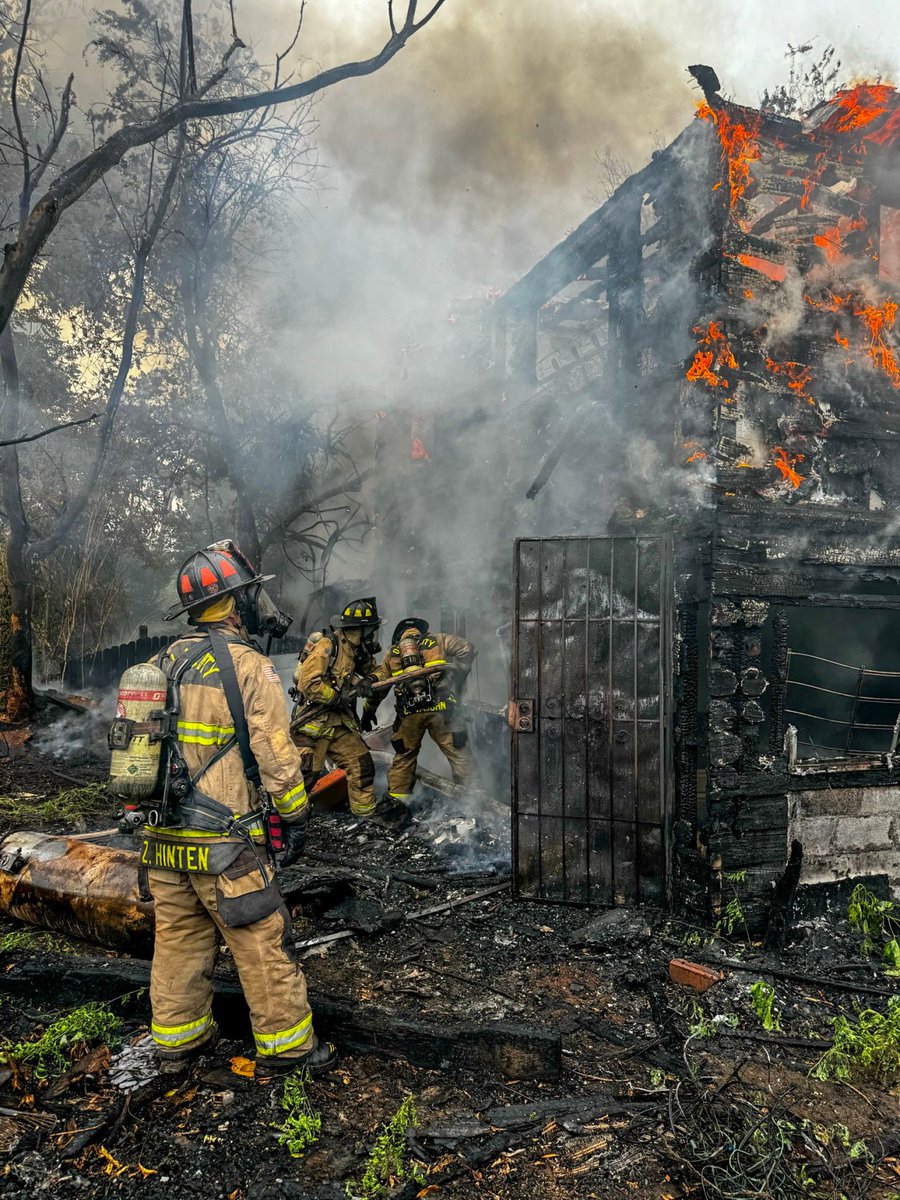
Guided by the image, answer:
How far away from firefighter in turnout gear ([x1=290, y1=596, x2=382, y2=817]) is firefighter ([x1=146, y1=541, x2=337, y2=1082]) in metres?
4.04

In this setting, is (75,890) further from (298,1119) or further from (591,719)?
(591,719)

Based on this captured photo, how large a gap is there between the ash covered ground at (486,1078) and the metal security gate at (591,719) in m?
0.35

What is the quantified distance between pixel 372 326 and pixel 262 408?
Result: 3816mm

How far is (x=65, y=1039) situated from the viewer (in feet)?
11.4

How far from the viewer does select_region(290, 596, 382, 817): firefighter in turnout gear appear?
748 cm

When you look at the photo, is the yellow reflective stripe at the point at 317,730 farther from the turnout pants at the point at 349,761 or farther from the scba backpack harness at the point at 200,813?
the scba backpack harness at the point at 200,813

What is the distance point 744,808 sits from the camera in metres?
5.20

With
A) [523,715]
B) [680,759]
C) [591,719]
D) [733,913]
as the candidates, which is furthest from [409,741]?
[733,913]

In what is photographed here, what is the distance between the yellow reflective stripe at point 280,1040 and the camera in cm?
320

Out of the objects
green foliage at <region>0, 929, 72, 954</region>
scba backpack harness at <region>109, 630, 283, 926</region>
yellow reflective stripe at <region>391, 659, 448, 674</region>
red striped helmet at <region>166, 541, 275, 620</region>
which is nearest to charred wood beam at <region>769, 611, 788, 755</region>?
yellow reflective stripe at <region>391, 659, 448, 674</region>

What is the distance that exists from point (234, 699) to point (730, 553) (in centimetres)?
355

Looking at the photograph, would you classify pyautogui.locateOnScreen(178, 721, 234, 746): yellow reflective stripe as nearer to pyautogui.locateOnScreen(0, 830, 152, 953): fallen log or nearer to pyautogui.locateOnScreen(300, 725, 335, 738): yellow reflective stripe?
pyautogui.locateOnScreen(0, 830, 152, 953): fallen log

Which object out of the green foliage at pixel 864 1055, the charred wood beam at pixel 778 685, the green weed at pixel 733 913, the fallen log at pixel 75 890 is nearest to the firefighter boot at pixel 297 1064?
the fallen log at pixel 75 890

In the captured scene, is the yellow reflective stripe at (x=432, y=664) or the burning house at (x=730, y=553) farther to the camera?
the yellow reflective stripe at (x=432, y=664)
